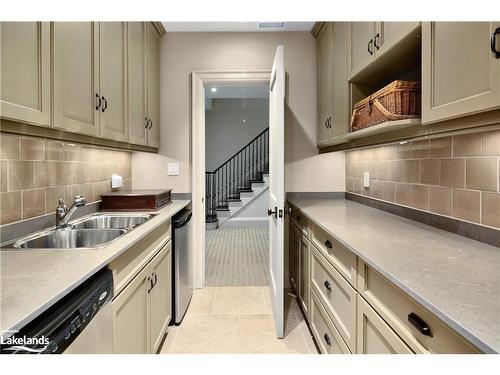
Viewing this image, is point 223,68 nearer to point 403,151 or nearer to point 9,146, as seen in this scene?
point 403,151

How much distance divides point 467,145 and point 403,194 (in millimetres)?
617

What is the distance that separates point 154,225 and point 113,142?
2.25 feet

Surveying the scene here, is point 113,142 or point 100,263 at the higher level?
point 113,142

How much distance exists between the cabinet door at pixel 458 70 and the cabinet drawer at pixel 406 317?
62 cm

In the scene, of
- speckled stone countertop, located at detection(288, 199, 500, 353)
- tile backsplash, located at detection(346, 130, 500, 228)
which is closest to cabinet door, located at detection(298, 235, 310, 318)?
speckled stone countertop, located at detection(288, 199, 500, 353)

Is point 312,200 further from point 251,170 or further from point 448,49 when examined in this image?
point 251,170

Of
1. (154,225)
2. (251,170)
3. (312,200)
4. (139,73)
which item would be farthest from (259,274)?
(251,170)

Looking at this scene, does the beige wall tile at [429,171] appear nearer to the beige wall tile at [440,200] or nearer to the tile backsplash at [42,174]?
the beige wall tile at [440,200]

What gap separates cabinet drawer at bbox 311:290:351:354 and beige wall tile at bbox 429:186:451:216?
2.70ft

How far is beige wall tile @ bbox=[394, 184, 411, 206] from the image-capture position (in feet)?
6.32

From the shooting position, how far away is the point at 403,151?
6.57 feet

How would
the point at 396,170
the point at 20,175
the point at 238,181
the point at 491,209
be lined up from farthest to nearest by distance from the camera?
the point at 238,181
the point at 396,170
the point at 20,175
the point at 491,209

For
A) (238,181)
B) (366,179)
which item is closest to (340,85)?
(366,179)
